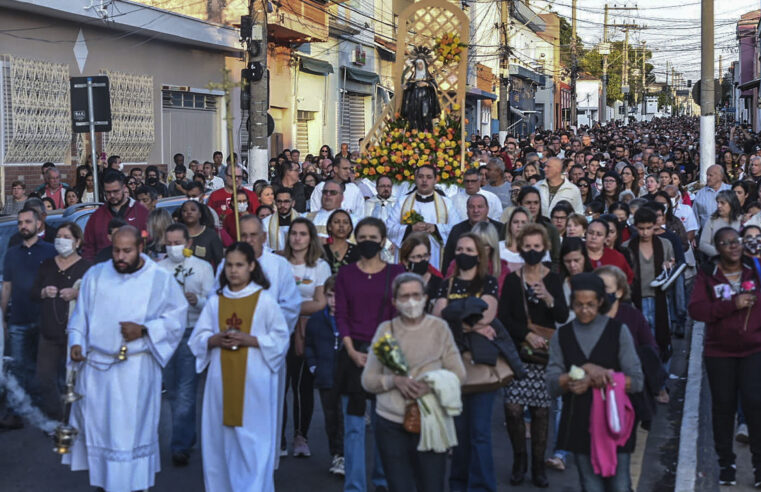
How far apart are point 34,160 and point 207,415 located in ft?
47.7

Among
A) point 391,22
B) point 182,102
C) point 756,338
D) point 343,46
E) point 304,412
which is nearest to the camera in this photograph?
point 756,338

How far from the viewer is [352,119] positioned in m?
38.2

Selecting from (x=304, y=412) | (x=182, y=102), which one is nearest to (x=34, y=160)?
(x=182, y=102)

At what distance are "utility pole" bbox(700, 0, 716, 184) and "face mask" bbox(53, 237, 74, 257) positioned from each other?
1351 centimetres

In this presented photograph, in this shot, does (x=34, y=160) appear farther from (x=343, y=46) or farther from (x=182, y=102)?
(x=343, y=46)

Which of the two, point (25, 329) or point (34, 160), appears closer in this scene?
point (25, 329)

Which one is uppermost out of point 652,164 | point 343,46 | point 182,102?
point 343,46

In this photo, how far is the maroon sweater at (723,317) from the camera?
7.22 metres

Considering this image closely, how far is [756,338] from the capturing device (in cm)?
722

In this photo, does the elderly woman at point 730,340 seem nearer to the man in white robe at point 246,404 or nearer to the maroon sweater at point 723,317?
the maroon sweater at point 723,317

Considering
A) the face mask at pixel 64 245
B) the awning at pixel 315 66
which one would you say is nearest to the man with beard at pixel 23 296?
the face mask at pixel 64 245

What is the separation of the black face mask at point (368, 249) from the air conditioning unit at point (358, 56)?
30016mm

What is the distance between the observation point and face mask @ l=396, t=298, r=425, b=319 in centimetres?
576

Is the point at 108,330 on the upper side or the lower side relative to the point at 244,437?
upper
